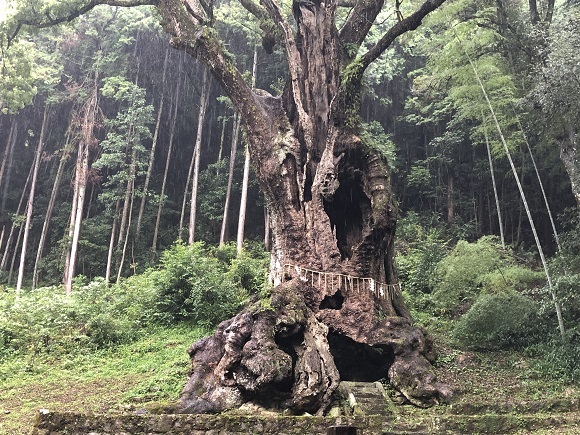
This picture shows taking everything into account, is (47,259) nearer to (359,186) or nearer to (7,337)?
(7,337)

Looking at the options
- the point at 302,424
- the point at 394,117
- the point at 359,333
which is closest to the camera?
the point at 302,424

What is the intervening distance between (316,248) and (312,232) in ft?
1.04

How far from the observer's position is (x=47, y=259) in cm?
2095

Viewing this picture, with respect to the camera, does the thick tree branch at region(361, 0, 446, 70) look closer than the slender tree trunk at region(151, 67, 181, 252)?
Yes

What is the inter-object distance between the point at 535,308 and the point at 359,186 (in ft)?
12.9

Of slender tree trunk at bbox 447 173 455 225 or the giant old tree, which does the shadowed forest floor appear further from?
slender tree trunk at bbox 447 173 455 225

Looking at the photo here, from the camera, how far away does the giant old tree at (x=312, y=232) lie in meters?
6.59

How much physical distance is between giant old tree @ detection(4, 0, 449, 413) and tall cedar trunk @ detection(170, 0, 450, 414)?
0.02 metres

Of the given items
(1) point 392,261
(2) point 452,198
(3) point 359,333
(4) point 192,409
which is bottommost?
(4) point 192,409

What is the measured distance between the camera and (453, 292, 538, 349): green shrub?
29.5ft

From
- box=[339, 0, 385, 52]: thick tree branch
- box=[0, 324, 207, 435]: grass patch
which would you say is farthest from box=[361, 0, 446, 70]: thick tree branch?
box=[0, 324, 207, 435]: grass patch

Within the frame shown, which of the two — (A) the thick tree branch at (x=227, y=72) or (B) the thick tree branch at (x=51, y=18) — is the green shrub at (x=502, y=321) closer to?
(A) the thick tree branch at (x=227, y=72)

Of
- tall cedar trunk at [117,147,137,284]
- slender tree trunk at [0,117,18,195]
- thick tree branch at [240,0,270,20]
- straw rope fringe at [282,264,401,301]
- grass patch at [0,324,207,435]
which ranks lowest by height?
grass patch at [0,324,207,435]

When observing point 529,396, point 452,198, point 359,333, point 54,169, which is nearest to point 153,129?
point 54,169
